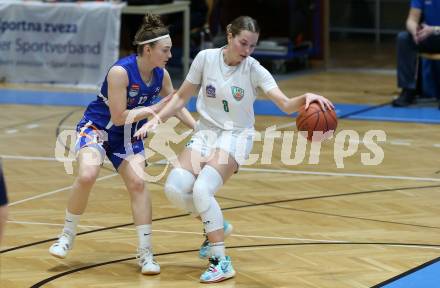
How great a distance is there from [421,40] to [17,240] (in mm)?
7276

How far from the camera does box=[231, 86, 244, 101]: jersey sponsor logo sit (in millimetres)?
6598

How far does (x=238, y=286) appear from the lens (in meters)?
6.26

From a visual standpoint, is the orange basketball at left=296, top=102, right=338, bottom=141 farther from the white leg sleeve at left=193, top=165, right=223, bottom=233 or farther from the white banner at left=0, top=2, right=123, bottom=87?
the white banner at left=0, top=2, right=123, bottom=87

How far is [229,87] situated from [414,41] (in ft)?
23.4

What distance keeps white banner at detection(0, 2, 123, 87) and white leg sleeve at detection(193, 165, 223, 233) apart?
334 inches

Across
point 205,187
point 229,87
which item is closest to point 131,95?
point 229,87

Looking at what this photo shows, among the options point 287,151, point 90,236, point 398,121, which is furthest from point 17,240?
point 398,121

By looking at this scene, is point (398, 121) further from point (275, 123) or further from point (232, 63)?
point (232, 63)

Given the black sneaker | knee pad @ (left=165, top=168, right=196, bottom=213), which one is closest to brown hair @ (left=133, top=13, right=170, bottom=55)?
knee pad @ (left=165, top=168, right=196, bottom=213)

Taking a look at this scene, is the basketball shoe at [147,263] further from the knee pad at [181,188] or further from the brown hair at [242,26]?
the brown hair at [242,26]

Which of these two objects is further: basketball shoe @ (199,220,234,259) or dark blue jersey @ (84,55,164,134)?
basketball shoe @ (199,220,234,259)

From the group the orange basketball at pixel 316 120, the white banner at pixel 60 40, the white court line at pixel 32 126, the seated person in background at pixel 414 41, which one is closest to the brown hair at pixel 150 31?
the orange basketball at pixel 316 120

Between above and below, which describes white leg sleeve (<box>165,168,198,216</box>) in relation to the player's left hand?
below

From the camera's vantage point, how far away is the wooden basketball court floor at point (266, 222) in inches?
256
